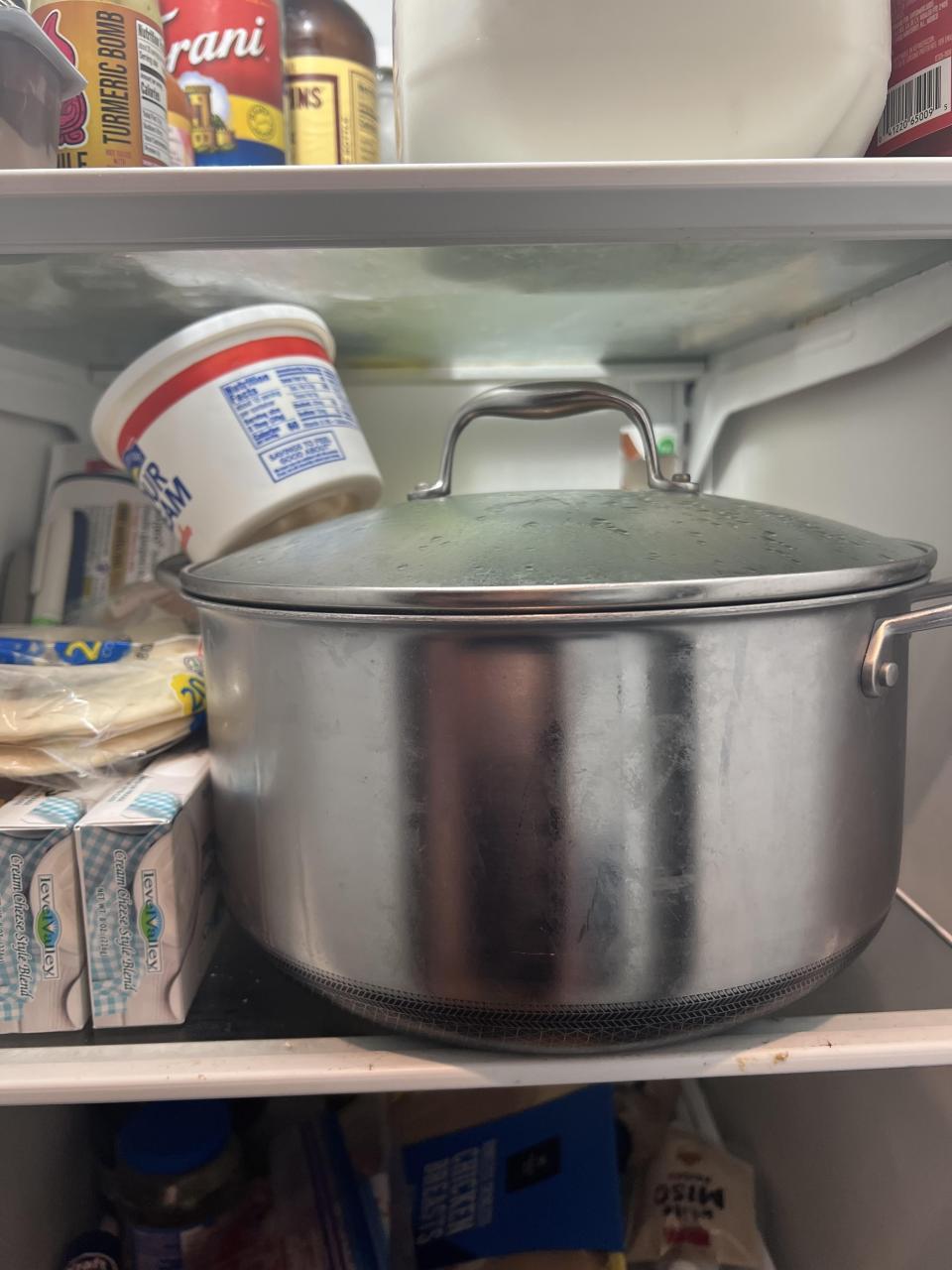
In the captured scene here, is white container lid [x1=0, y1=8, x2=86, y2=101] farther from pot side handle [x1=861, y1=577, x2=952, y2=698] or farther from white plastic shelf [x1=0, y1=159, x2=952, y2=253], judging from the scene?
pot side handle [x1=861, y1=577, x2=952, y2=698]

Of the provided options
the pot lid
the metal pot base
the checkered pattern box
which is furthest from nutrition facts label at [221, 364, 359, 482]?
the metal pot base

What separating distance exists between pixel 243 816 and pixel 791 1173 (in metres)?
0.71

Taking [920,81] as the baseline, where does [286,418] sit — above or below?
below

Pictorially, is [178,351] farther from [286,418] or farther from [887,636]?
[887,636]

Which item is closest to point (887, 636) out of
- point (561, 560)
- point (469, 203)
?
point (561, 560)

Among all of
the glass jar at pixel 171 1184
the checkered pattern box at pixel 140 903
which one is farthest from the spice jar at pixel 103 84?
the glass jar at pixel 171 1184

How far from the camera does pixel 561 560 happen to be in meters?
0.45

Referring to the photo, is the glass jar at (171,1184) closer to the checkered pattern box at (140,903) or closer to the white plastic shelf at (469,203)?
the checkered pattern box at (140,903)

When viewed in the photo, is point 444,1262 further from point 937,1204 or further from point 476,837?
point 476,837

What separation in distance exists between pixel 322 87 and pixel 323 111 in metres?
0.02

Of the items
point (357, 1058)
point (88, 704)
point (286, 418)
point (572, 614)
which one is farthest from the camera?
point (286, 418)

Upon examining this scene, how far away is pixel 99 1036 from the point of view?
0.55 meters

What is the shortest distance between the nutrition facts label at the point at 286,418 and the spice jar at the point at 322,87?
0.59 feet

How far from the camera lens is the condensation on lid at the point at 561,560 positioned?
0.42 m
